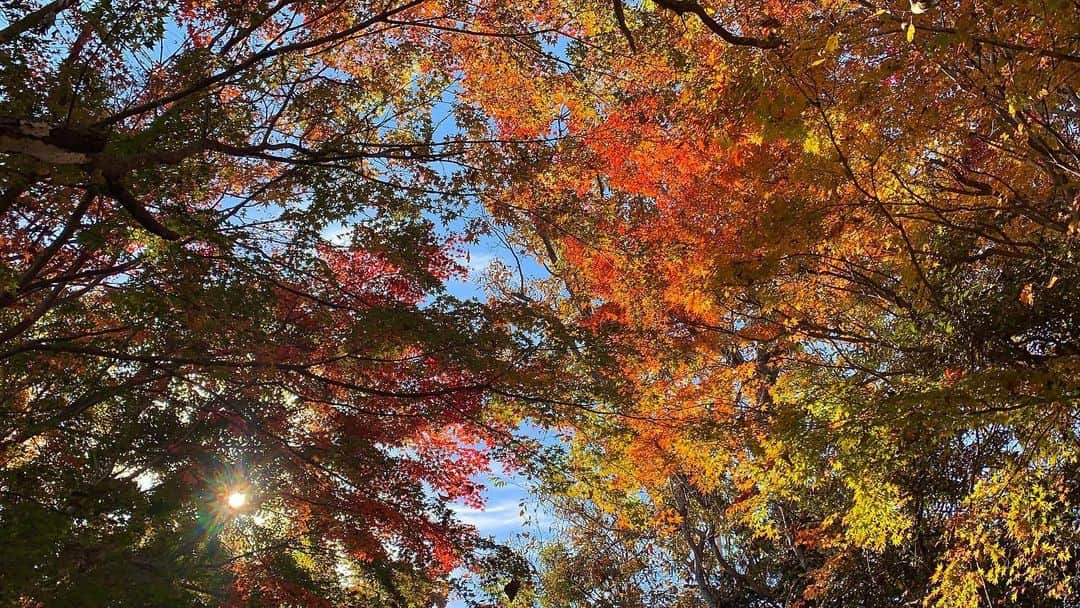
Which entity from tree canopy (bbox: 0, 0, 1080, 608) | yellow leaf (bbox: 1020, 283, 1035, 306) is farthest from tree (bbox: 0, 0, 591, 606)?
yellow leaf (bbox: 1020, 283, 1035, 306)

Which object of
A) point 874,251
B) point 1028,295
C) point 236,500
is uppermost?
point 874,251

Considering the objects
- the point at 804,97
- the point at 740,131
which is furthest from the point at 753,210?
the point at 804,97

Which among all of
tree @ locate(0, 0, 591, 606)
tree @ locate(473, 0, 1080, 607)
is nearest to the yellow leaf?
tree @ locate(473, 0, 1080, 607)

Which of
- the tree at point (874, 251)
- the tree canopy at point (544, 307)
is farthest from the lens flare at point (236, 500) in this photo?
the tree at point (874, 251)

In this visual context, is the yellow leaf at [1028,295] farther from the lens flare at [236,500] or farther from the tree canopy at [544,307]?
the lens flare at [236,500]

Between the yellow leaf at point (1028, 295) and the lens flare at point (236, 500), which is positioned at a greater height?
the lens flare at point (236, 500)

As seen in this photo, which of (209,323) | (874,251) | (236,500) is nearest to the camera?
(209,323)

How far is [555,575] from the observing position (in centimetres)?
1512

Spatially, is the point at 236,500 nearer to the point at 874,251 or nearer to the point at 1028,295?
the point at 874,251

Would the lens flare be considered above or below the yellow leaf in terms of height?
above

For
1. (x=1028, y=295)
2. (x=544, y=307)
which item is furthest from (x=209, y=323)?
(x=1028, y=295)

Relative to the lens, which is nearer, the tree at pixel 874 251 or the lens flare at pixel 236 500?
the tree at pixel 874 251

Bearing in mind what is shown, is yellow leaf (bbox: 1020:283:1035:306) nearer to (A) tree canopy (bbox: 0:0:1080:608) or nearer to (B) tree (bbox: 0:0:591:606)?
(A) tree canopy (bbox: 0:0:1080:608)

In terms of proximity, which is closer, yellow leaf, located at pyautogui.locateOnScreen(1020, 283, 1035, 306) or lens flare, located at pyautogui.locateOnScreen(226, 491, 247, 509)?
yellow leaf, located at pyautogui.locateOnScreen(1020, 283, 1035, 306)
